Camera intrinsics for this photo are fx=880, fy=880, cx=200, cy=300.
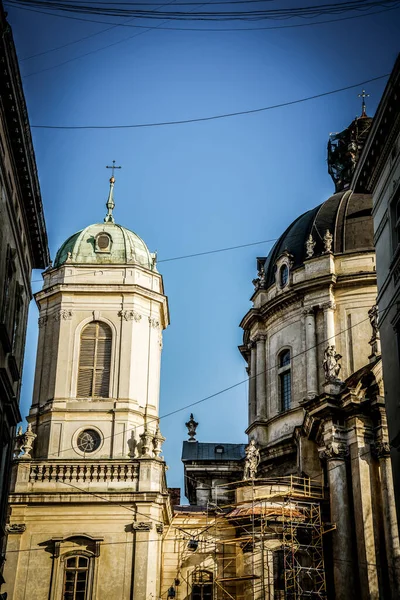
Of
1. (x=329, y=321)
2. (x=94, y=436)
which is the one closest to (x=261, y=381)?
(x=329, y=321)

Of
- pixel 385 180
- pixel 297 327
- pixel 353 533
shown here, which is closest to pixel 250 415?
pixel 297 327

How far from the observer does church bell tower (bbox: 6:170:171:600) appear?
30766 mm

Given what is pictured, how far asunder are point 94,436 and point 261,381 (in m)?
12.9

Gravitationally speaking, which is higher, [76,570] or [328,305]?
[328,305]

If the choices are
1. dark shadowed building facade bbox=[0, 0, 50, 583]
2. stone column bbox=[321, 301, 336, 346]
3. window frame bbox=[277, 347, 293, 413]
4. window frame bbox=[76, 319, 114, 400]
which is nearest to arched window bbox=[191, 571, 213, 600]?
window frame bbox=[76, 319, 114, 400]

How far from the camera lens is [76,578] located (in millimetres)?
30688

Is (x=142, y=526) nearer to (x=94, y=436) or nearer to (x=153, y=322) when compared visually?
(x=94, y=436)

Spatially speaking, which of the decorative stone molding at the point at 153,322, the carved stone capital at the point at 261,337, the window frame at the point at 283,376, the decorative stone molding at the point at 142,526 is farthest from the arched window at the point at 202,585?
the carved stone capital at the point at 261,337

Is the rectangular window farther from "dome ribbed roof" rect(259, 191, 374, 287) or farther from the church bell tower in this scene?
the church bell tower

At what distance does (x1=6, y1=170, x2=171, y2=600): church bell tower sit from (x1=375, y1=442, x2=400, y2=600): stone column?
8.05m

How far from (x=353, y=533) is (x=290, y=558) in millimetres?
2937

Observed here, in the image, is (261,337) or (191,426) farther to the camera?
(191,426)

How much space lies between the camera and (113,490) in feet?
105

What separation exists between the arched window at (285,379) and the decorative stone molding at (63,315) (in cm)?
1227
